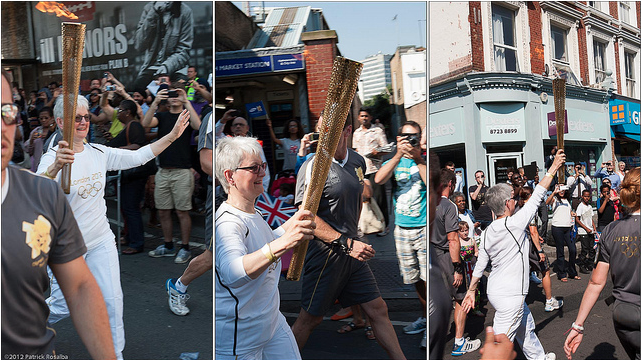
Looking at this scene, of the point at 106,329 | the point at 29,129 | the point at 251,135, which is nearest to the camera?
the point at 106,329

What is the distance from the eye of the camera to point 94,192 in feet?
10.7

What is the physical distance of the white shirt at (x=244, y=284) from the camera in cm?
298

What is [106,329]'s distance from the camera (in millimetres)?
2701

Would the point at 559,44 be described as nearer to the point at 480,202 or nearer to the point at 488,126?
the point at 488,126

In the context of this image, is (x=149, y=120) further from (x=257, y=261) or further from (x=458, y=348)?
(x=458, y=348)

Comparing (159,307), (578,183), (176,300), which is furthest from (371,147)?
(159,307)

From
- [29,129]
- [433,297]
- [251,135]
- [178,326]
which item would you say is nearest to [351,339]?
[433,297]

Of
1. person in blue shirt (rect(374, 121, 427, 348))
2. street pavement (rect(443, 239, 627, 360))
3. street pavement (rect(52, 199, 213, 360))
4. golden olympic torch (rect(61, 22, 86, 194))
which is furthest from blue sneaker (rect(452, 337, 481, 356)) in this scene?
golden olympic torch (rect(61, 22, 86, 194))

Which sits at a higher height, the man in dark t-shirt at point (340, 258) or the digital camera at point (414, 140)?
the digital camera at point (414, 140)

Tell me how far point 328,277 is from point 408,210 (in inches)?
27.3

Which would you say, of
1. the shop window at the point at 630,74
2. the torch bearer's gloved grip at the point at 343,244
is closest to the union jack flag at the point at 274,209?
the torch bearer's gloved grip at the point at 343,244

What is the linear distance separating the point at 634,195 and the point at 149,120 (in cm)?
320

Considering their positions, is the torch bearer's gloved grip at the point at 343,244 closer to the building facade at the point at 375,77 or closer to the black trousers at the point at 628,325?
the building facade at the point at 375,77

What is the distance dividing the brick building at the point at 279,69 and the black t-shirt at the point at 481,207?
973 mm
